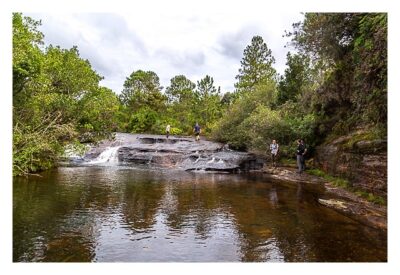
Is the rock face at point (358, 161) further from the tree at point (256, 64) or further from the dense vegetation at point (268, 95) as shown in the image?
the tree at point (256, 64)

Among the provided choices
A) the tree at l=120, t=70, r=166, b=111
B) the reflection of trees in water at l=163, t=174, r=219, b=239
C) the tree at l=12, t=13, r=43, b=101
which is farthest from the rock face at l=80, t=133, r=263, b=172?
the tree at l=120, t=70, r=166, b=111

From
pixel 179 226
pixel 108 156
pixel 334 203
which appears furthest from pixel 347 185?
pixel 108 156

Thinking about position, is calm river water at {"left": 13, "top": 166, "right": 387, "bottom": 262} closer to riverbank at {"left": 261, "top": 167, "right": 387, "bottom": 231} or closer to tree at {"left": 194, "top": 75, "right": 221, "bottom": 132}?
riverbank at {"left": 261, "top": 167, "right": 387, "bottom": 231}

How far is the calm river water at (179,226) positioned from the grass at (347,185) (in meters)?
1.29

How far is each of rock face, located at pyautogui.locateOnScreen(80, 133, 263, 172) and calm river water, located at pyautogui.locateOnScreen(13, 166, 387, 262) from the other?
924cm

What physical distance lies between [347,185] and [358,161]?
1.44 m

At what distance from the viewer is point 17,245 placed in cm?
675

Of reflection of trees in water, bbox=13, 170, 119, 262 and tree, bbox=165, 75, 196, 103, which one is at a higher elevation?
tree, bbox=165, 75, 196, 103

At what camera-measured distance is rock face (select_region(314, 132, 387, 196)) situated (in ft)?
36.6

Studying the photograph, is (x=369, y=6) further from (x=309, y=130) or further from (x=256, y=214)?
(x=309, y=130)

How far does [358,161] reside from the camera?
1308 centimetres

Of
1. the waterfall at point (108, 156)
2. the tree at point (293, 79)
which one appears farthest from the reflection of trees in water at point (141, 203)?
the tree at point (293, 79)

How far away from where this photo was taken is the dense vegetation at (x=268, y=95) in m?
10.8
